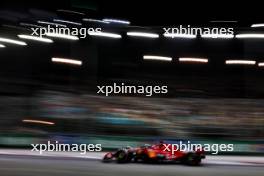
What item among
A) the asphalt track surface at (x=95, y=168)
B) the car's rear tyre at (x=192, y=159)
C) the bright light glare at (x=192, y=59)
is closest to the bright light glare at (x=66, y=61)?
the asphalt track surface at (x=95, y=168)

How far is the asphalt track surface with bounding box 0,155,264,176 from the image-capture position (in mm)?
4492

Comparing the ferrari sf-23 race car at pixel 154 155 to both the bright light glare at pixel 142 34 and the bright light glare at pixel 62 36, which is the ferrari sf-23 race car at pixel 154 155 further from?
the bright light glare at pixel 62 36

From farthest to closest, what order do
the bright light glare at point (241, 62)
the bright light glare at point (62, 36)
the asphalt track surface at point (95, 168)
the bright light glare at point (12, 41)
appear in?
the bright light glare at point (12, 41) < the bright light glare at point (241, 62) < the bright light glare at point (62, 36) < the asphalt track surface at point (95, 168)

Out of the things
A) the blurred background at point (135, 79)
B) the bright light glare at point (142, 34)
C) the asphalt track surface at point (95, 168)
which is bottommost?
the asphalt track surface at point (95, 168)

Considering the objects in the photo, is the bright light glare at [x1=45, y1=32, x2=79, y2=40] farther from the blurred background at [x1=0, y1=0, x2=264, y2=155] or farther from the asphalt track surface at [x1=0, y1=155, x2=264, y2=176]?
the asphalt track surface at [x1=0, y1=155, x2=264, y2=176]

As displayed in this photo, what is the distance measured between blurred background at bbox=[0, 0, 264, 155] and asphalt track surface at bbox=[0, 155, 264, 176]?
0.24 metres

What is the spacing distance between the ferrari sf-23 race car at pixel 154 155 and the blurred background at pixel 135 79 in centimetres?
10

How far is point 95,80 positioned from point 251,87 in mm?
1687

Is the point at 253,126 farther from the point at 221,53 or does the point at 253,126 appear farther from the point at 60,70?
the point at 60,70

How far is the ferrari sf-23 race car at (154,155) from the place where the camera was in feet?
14.5

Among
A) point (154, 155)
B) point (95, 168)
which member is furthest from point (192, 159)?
point (95, 168)

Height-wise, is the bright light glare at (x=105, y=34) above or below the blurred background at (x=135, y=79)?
above

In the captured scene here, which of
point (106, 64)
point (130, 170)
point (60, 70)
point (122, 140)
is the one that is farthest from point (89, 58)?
point (130, 170)

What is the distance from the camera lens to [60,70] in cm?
470
